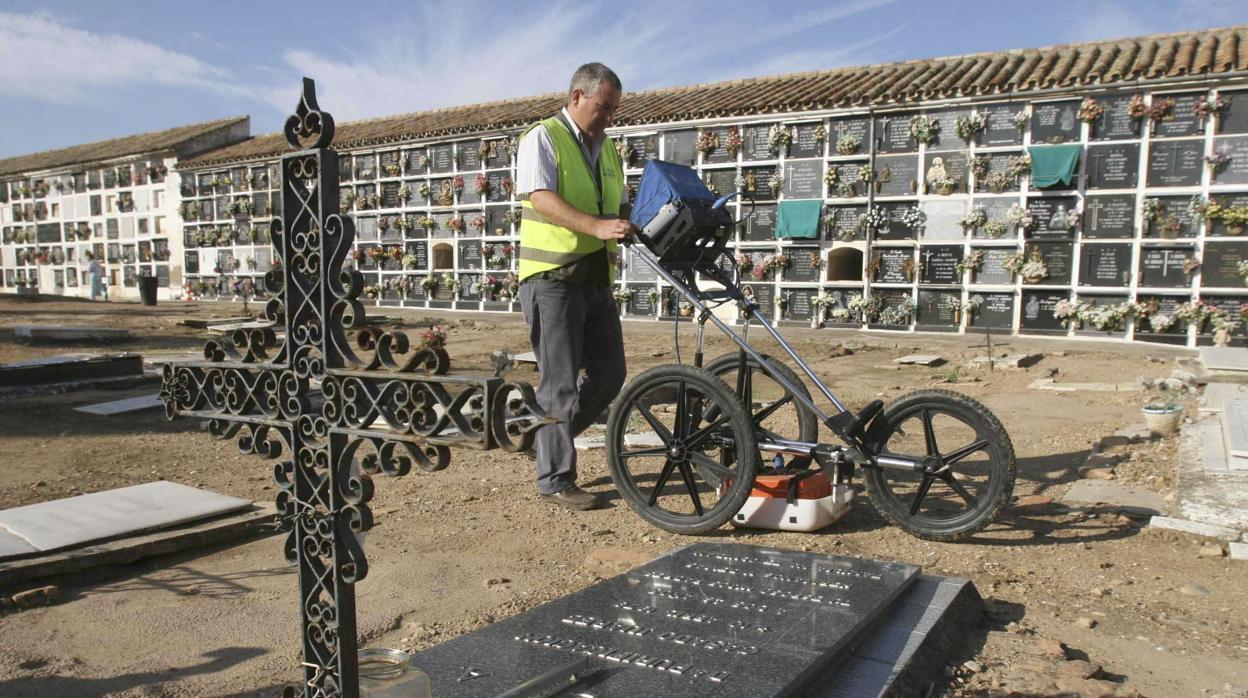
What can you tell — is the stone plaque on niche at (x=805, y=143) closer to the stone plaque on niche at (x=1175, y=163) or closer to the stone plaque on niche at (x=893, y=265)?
the stone plaque on niche at (x=893, y=265)

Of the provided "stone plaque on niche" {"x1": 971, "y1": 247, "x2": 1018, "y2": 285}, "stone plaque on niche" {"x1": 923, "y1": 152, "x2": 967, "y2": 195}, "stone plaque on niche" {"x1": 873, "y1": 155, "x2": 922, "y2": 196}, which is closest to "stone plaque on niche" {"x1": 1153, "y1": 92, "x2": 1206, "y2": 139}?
"stone plaque on niche" {"x1": 971, "y1": 247, "x2": 1018, "y2": 285}

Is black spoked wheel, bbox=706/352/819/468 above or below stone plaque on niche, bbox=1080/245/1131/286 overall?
below

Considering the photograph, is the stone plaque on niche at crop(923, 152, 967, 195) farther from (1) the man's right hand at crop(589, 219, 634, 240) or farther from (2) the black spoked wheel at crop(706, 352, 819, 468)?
(1) the man's right hand at crop(589, 219, 634, 240)

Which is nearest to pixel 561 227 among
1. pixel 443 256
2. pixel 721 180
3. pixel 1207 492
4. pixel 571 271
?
pixel 571 271

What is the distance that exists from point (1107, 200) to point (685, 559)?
10.5 metres

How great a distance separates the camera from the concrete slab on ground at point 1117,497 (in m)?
3.43

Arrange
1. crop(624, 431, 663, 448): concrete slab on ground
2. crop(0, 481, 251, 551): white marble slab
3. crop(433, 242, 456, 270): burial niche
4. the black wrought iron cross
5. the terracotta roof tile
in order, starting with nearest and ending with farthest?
the black wrought iron cross → crop(0, 481, 251, 551): white marble slab → crop(624, 431, 663, 448): concrete slab on ground → the terracotta roof tile → crop(433, 242, 456, 270): burial niche

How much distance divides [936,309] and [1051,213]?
1.89 metres

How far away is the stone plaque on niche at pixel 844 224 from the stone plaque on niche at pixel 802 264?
14.2 inches

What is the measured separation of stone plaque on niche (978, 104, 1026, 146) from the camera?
37.5 ft

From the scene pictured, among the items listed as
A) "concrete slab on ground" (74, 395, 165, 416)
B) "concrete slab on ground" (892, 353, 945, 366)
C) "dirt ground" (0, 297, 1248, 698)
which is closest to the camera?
"dirt ground" (0, 297, 1248, 698)

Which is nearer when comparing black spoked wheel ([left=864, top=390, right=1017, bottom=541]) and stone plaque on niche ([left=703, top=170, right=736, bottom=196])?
black spoked wheel ([left=864, top=390, right=1017, bottom=541])

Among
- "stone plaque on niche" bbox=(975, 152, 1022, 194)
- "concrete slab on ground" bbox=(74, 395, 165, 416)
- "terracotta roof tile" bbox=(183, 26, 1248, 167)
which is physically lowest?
"concrete slab on ground" bbox=(74, 395, 165, 416)

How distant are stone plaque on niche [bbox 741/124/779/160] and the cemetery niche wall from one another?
2 centimetres
